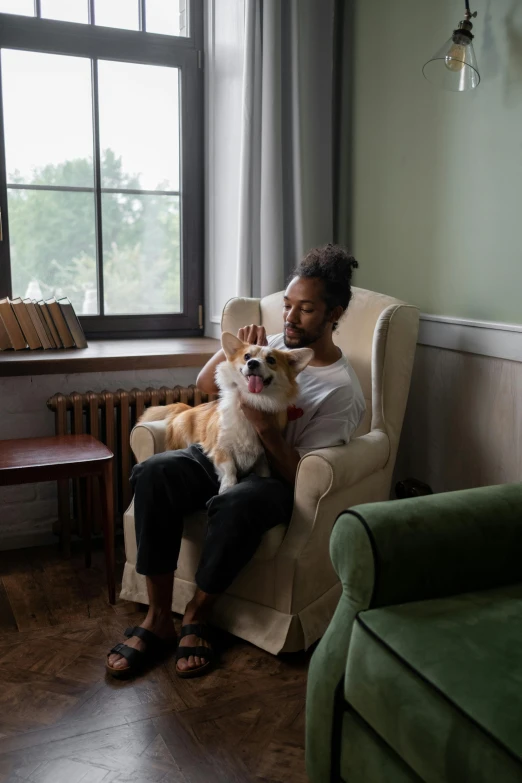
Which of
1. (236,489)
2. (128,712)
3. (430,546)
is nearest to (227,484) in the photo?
(236,489)

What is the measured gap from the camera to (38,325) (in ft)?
9.24

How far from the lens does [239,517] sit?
186 cm

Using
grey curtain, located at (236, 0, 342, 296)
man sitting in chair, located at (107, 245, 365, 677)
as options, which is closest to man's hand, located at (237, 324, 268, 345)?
man sitting in chair, located at (107, 245, 365, 677)

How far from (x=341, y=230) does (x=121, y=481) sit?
1.34 meters

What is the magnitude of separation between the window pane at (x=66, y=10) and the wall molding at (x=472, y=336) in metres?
1.96

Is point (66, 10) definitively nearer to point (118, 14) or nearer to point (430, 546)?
point (118, 14)

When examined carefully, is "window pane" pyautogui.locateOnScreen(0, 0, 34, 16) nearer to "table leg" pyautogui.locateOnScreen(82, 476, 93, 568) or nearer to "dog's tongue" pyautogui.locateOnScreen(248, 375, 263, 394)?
"table leg" pyautogui.locateOnScreen(82, 476, 93, 568)

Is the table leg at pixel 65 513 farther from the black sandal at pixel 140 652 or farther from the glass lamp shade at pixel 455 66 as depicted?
the glass lamp shade at pixel 455 66

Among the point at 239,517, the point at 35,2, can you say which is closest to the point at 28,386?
the point at 239,517

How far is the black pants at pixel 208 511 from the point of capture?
1.88 meters

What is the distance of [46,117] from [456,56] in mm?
1795

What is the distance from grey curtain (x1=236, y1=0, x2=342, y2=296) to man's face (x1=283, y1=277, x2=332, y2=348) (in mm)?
766

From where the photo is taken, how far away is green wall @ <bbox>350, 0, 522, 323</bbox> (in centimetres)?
202

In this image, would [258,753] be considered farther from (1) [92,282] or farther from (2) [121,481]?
(1) [92,282]
